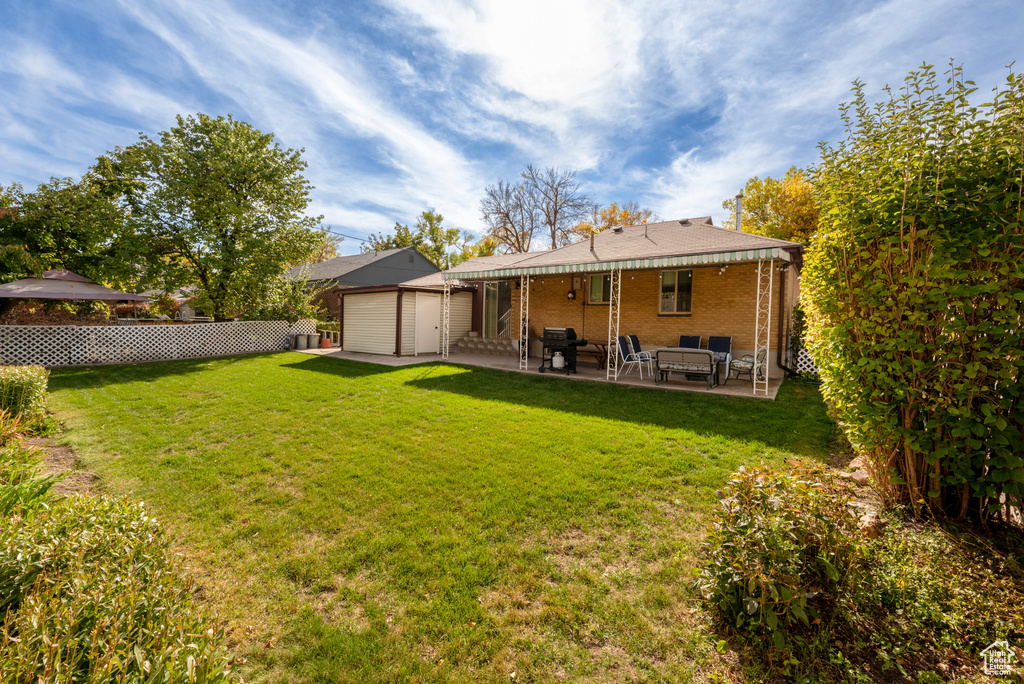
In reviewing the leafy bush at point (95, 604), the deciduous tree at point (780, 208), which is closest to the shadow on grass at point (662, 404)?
the leafy bush at point (95, 604)

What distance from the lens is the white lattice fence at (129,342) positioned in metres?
12.2

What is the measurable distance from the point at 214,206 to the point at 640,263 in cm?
1659

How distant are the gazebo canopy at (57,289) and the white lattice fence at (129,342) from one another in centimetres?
108

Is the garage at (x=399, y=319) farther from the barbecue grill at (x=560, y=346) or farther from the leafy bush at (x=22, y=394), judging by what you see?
the leafy bush at (x=22, y=394)

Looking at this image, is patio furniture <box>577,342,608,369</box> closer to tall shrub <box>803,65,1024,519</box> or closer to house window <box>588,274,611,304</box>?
house window <box>588,274,611,304</box>

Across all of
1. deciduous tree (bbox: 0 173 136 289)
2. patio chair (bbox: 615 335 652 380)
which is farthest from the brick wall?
deciduous tree (bbox: 0 173 136 289)

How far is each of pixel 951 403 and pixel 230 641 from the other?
509cm

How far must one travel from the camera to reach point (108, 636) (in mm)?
1513

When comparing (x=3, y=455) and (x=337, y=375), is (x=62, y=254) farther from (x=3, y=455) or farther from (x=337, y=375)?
(x=3, y=455)

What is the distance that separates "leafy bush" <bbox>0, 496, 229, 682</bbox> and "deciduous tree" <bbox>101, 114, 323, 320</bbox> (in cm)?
1719

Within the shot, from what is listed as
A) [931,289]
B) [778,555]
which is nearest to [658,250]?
[931,289]

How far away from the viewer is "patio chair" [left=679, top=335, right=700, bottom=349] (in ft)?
40.9

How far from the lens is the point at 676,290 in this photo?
42.9ft

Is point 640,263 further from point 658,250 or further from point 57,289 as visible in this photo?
point 57,289
